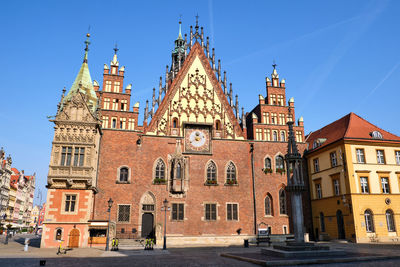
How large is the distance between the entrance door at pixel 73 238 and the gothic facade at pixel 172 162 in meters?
0.08

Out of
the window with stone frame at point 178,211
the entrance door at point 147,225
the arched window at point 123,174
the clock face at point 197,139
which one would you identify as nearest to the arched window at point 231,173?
the clock face at point 197,139

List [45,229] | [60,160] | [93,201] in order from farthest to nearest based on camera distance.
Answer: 1. [93,201]
2. [60,160]
3. [45,229]

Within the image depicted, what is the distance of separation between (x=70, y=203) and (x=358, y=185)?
27606 millimetres

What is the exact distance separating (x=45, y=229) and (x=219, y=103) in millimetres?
22110

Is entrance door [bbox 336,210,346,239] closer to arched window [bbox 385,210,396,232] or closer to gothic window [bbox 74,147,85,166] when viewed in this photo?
arched window [bbox 385,210,396,232]

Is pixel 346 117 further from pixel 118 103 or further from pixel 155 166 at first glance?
pixel 118 103

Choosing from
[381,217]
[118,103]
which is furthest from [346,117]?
[118,103]

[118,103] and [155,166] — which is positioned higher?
[118,103]

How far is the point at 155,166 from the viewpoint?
1271 inches

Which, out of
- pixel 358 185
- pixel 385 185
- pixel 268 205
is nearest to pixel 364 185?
pixel 358 185

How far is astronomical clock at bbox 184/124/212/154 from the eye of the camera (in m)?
33.6

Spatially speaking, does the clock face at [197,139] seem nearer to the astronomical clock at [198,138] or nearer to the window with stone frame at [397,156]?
the astronomical clock at [198,138]

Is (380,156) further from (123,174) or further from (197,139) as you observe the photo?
(123,174)

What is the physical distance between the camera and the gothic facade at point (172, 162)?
89.6 feet
